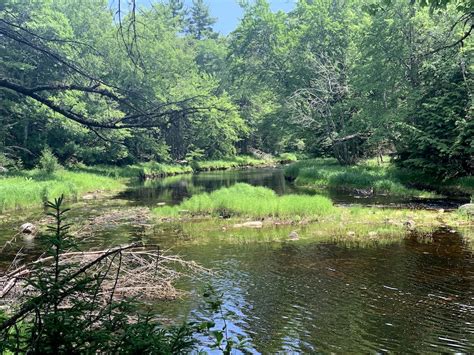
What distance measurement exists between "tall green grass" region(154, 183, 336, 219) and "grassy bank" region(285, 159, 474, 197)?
872 centimetres

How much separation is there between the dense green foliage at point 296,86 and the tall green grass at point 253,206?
4042 mm

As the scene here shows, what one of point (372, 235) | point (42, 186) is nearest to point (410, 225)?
point (372, 235)

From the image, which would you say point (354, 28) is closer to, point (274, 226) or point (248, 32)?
point (248, 32)

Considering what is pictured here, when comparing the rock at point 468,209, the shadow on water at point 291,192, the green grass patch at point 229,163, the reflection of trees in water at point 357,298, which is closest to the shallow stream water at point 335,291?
the reflection of trees in water at point 357,298

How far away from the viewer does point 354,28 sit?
4275 centimetres

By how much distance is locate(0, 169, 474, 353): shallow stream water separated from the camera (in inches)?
320

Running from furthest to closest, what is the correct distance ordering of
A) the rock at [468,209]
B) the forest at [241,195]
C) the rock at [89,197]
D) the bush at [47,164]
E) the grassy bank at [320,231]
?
the bush at [47,164], the rock at [89,197], the rock at [468,209], the grassy bank at [320,231], the forest at [241,195]

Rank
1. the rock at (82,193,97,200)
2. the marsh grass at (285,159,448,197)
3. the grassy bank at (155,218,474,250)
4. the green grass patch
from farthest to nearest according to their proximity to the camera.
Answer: the green grass patch
the rock at (82,193,97,200)
the marsh grass at (285,159,448,197)
the grassy bank at (155,218,474,250)

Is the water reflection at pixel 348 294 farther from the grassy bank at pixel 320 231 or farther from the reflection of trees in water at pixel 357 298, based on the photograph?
the grassy bank at pixel 320 231

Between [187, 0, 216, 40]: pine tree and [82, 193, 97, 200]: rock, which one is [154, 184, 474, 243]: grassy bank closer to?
[82, 193, 97, 200]: rock

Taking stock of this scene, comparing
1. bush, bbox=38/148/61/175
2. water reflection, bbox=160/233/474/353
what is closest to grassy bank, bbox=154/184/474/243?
water reflection, bbox=160/233/474/353

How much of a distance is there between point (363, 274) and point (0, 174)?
2612cm

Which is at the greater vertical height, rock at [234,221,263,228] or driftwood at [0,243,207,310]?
driftwood at [0,243,207,310]

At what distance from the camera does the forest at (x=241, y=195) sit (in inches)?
172
